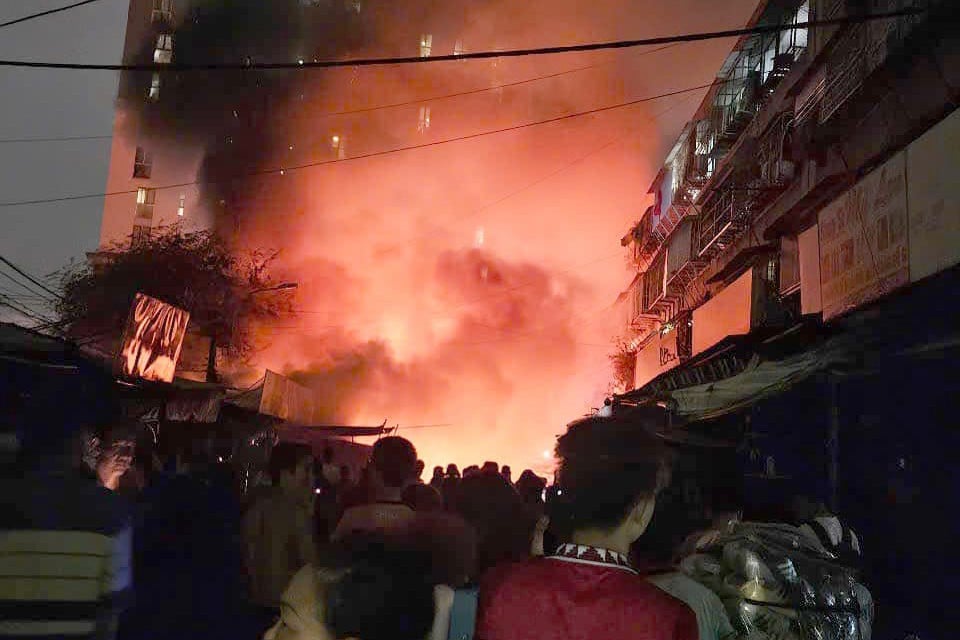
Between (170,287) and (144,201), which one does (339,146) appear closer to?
(170,287)

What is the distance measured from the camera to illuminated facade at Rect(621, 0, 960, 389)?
902 centimetres

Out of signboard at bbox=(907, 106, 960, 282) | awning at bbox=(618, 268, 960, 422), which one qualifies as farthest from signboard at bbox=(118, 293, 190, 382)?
signboard at bbox=(907, 106, 960, 282)

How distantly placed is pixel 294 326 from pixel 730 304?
2026cm

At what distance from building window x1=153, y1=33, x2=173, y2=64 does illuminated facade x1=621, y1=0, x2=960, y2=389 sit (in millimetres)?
36465

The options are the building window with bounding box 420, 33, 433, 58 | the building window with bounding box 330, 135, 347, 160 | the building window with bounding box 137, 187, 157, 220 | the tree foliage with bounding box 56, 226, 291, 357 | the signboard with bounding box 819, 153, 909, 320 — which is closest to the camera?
the signboard with bounding box 819, 153, 909, 320

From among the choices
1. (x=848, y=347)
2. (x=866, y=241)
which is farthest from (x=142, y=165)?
(x=848, y=347)

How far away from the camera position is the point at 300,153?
3906cm

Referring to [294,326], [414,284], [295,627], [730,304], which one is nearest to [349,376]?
[294,326]

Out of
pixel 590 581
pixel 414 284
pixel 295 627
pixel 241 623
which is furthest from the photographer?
pixel 414 284

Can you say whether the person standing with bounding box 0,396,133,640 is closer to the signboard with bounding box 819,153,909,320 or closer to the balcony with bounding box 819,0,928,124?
the signboard with bounding box 819,153,909,320

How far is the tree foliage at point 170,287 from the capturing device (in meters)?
26.7

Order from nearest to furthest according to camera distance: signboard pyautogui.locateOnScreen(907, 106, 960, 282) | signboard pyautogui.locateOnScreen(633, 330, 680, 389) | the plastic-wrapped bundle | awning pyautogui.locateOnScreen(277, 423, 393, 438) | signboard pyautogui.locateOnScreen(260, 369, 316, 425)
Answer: the plastic-wrapped bundle, signboard pyautogui.locateOnScreen(907, 106, 960, 282), signboard pyautogui.locateOnScreen(260, 369, 316, 425), awning pyautogui.locateOnScreen(277, 423, 393, 438), signboard pyautogui.locateOnScreen(633, 330, 680, 389)

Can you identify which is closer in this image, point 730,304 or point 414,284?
point 730,304

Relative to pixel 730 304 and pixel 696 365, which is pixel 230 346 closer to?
pixel 730 304
